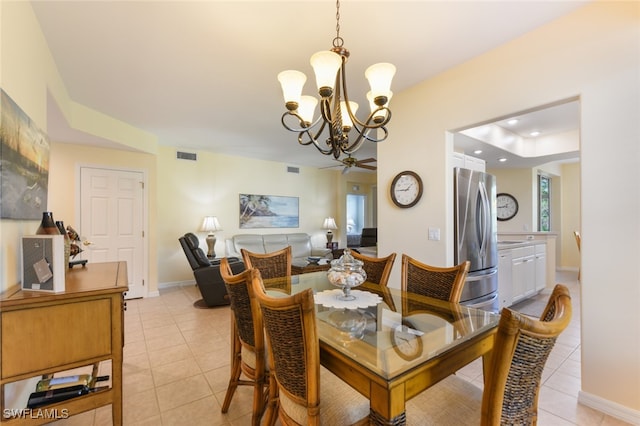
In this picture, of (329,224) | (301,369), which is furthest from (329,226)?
(301,369)

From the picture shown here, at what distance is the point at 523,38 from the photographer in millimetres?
2146

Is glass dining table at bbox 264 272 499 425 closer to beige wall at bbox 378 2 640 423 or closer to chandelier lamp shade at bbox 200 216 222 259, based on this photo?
beige wall at bbox 378 2 640 423

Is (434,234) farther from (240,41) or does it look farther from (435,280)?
(240,41)

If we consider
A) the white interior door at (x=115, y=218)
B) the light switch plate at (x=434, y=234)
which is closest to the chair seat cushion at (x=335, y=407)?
the light switch plate at (x=434, y=234)

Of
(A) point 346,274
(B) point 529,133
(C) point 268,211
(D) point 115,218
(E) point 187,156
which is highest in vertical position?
(B) point 529,133

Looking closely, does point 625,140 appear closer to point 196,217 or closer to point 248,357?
point 248,357

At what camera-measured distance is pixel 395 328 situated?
1.38 metres

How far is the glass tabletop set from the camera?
1.08 m

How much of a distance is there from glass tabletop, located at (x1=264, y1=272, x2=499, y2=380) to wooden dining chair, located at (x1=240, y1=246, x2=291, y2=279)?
62 cm

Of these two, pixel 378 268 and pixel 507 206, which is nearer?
pixel 378 268

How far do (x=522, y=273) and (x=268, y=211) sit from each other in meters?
4.80

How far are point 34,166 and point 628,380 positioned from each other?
3.95 meters

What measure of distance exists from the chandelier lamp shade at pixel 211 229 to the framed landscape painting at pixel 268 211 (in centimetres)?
70

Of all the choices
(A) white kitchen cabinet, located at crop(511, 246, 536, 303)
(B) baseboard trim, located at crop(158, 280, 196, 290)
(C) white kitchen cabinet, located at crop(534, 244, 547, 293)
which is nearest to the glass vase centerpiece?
(A) white kitchen cabinet, located at crop(511, 246, 536, 303)
